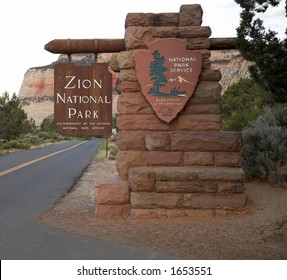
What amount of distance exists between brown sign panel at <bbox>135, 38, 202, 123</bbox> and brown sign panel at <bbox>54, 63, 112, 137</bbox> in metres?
0.86

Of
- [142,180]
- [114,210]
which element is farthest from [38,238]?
[142,180]

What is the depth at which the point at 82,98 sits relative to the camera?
830cm

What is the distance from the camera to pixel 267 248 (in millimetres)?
5848

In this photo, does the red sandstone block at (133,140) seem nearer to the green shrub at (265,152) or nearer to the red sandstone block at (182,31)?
the red sandstone block at (182,31)

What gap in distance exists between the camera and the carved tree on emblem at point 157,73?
778cm

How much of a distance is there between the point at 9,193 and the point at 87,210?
3.24 m

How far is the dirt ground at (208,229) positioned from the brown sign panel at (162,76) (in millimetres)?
1964

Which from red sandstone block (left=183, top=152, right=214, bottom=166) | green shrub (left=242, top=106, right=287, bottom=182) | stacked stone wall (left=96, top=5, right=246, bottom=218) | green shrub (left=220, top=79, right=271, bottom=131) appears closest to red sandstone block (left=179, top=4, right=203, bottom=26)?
stacked stone wall (left=96, top=5, right=246, bottom=218)

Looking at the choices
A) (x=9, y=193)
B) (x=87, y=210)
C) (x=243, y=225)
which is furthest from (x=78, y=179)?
(x=243, y=225)

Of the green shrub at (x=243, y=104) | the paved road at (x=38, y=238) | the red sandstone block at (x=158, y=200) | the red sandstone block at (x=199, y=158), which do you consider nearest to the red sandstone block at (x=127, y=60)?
the red sandstone block at (x=199, y=158)

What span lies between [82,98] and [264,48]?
3728mm

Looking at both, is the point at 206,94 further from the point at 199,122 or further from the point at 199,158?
the point at 199,158

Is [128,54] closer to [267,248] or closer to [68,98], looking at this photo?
[68,98]

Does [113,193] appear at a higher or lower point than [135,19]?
lower
